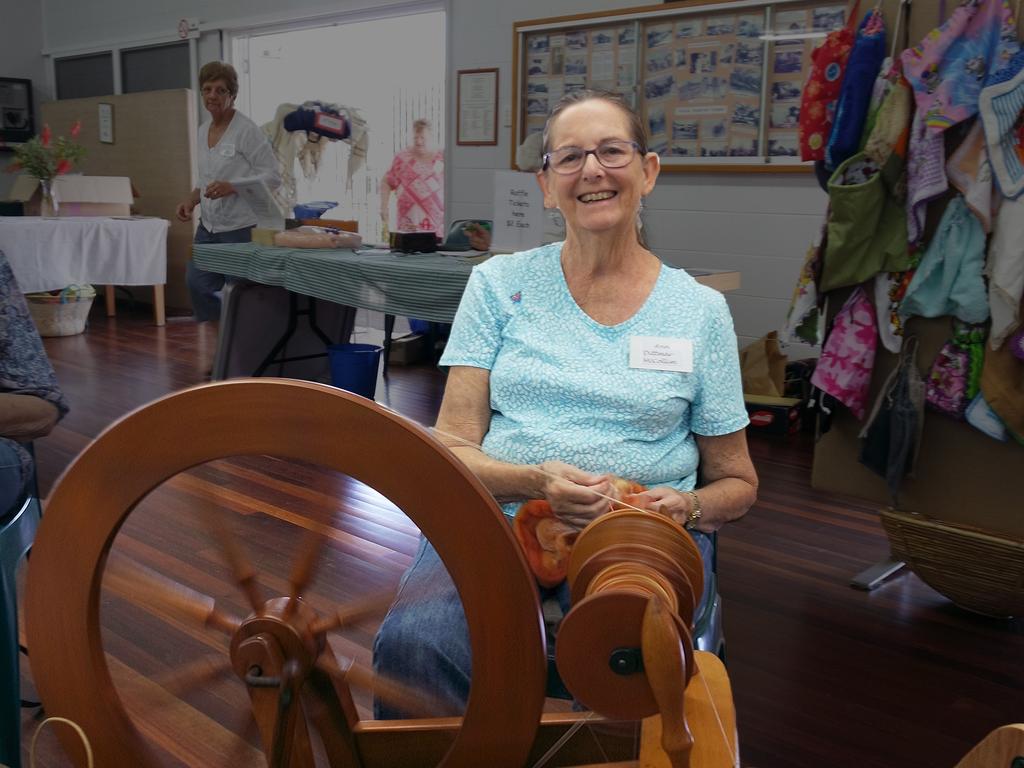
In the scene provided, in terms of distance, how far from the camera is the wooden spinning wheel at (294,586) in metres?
0.71

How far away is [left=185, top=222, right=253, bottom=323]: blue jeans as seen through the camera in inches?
213

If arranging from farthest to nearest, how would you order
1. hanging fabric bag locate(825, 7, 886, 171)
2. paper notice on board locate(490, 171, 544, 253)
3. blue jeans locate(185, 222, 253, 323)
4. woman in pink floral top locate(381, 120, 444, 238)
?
woman in pink floral top locate(381, 120, 444, 238)
blue jeans locate(185, 222, 253, 323)
paper notice on board locate(490, 171, 544, 253)
hanging fabric bag locate(825, 7, 886, 171)

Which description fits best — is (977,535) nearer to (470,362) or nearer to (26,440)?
(470,362)

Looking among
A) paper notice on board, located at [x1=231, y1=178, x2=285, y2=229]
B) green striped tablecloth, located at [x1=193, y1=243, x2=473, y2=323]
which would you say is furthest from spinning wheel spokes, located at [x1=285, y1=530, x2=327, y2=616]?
paper notice on board, located at [x1=231, y1=178, x2=285, y2=229]

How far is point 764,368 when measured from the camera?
4.36m

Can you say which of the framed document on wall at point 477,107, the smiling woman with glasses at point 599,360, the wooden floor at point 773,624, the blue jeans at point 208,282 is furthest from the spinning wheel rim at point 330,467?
the framed document on wall at point 477,107

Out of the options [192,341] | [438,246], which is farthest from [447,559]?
[192,341]

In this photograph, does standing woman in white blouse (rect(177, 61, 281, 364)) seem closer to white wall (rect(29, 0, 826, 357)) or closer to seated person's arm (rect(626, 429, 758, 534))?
white wall (rect(29, 0, 826, 357))

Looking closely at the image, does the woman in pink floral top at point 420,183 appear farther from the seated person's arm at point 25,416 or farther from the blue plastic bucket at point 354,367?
the seated person's arm at point 25,416

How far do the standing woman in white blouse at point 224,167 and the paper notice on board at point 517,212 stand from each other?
7.92ft

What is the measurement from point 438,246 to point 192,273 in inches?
79.7

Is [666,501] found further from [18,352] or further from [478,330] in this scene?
[18,352]

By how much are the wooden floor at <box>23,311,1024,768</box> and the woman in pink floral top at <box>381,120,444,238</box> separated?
10.5ft

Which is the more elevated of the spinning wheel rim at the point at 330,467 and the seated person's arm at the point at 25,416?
the spinning wheel rim at the point at 330,467
